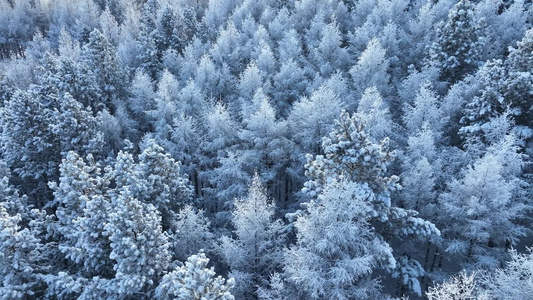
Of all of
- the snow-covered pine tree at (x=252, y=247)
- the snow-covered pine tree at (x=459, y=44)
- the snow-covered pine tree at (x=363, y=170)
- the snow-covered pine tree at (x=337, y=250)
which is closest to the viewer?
the snow-covered pine tree at (x=337, y=250)

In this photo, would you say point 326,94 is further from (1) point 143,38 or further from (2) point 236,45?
(1) point 143,38

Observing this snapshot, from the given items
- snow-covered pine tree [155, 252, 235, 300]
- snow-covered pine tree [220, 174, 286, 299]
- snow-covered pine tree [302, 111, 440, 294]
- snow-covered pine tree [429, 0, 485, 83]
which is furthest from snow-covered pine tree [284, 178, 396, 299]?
snow-covered pine tree [429, 0, 485, 83]

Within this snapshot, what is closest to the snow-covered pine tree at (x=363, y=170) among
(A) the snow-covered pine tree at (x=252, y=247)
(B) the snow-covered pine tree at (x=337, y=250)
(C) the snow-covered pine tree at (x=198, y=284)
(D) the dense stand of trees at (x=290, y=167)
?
(D) the dense stand of trees at (x=290, y=167)

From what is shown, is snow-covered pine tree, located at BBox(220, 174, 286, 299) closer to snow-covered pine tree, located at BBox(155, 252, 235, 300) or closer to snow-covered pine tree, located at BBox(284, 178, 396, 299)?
snow-covered pine tree, located at BBox(284, 178, 396, 299)

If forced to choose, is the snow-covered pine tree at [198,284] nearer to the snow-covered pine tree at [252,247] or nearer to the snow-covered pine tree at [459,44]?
the snow-covered pine tree at [252,247]

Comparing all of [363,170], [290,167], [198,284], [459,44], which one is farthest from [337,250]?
[459,44]

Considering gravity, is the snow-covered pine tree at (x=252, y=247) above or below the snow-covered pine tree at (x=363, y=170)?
below

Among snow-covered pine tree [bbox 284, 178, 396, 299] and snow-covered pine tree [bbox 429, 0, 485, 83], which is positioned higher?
snow-covered pine tree [bbox 429, 0, 485, 83]

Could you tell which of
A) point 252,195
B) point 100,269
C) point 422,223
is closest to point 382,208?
point 422,223
